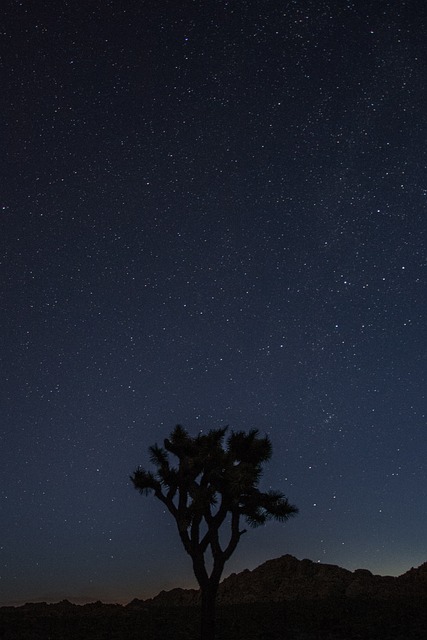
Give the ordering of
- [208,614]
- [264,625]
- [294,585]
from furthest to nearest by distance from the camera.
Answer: [294,585] → [264,625] → [208,614]

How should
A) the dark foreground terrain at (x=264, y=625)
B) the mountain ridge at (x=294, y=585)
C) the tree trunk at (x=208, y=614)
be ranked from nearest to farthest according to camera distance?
the tree trunk at (x=208, y=614), the dark foreground terrain at (x=264, y=625), the mountain ridge at (x=294, y=585)

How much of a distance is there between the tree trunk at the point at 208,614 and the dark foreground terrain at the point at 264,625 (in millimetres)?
1133

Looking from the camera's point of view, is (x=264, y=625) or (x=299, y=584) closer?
(x=264, y=625)

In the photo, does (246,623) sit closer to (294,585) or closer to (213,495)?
(213,495)

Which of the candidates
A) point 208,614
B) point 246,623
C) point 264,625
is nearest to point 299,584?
point 246,623

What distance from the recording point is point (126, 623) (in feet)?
72.3

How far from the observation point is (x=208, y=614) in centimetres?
1694

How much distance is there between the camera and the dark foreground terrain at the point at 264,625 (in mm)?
17734

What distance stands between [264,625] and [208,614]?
166 inches

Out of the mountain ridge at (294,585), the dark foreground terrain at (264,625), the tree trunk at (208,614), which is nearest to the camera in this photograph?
the tree trunk at (208,614)

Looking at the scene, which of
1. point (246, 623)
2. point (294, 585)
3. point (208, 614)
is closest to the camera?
point (208, 614)

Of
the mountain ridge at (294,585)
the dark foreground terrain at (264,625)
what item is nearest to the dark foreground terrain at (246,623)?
the dark foreground terrain at (264,625)

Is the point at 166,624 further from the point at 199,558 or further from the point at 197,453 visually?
the point at 197,453

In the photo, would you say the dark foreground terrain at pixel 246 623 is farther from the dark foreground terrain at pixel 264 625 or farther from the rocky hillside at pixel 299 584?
the rocky hillside at pixel 299 584
